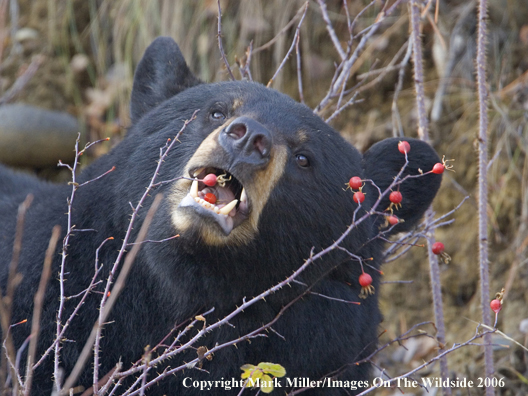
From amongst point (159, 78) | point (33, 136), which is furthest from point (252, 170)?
point (33, 136)

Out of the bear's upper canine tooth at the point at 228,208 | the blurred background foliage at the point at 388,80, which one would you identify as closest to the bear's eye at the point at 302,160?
the bear's upper canine tooth at the point at 228,208

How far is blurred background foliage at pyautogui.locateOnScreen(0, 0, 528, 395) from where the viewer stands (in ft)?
14.7

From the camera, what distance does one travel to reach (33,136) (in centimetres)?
606

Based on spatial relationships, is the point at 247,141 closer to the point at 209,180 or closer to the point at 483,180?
the point at 209,180

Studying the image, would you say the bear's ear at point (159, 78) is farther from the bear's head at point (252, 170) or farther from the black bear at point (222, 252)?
the black bear at point (222, 252)

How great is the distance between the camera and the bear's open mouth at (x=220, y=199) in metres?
2.26

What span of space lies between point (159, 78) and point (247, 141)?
1.15 m

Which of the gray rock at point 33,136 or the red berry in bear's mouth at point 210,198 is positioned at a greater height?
the red berry in bear's mouth at point 210,198

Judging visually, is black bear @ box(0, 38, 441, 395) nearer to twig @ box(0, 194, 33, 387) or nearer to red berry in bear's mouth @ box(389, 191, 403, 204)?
red berry in bear's mouth @ box(389, 191, 403, 204)

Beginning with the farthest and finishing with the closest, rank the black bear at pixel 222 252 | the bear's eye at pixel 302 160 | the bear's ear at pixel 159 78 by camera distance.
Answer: the bear's ear at pixel 159 78 < the bear's eye at pixel 302 160 < the black bear at pixel 222 252

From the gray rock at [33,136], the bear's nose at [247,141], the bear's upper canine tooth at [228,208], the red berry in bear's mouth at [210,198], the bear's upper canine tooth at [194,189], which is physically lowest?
the gray rock at [33,136]

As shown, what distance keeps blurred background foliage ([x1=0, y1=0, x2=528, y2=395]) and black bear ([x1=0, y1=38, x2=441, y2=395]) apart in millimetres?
1375

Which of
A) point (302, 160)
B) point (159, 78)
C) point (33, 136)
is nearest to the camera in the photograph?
point (302, 160)

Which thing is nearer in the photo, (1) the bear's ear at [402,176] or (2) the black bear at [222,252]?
(2) the black bear at [222,252]
